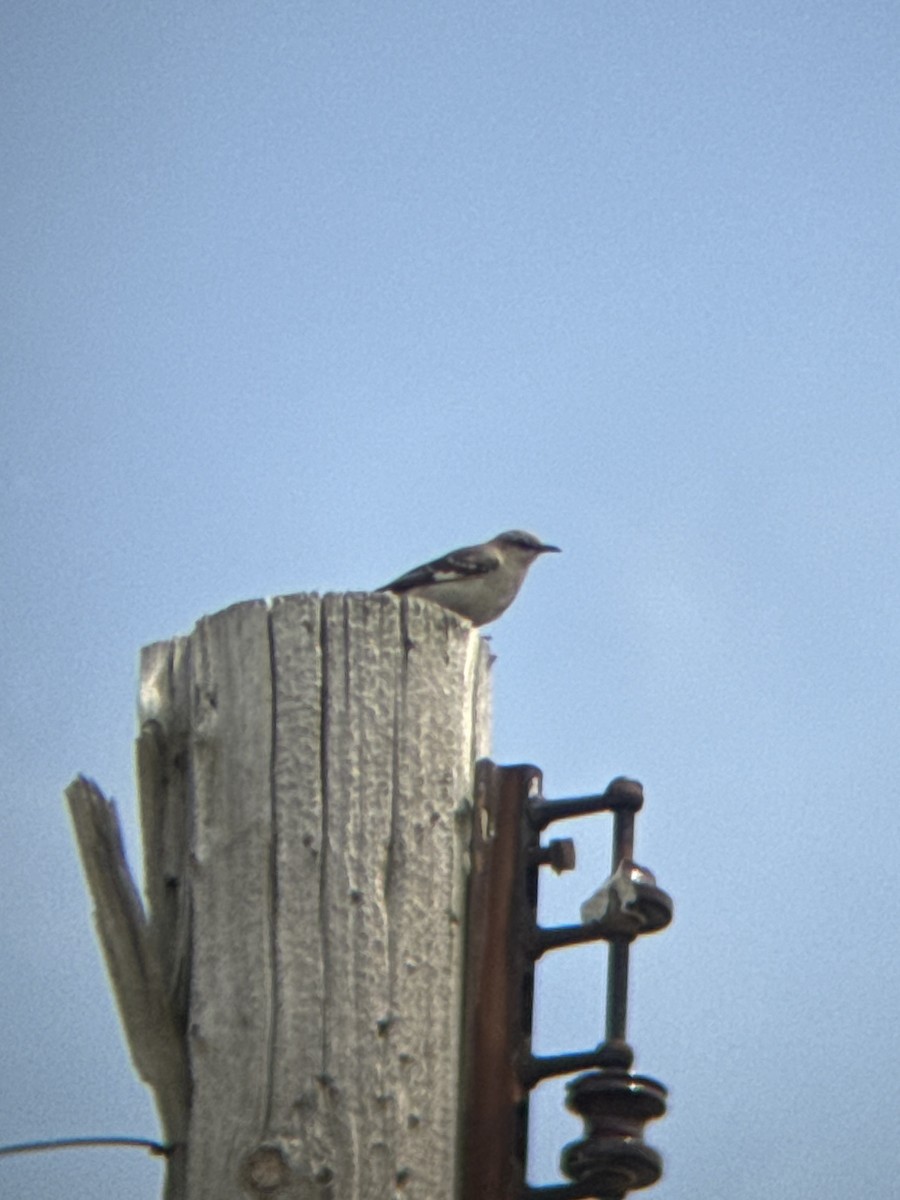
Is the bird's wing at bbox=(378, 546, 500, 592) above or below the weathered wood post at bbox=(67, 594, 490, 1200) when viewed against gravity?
above

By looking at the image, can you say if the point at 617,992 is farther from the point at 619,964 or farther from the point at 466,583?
the point at 466,583

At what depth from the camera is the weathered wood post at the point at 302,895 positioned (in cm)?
436

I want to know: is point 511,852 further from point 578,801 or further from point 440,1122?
point 440,1122

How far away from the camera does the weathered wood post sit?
436 cm

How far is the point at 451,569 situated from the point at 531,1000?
6429 mm

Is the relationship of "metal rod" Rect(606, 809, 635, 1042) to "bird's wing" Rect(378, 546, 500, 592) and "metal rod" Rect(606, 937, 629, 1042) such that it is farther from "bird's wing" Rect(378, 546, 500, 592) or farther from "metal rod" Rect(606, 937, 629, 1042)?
"bird's wing" Rect(378, 546, 500, 592)

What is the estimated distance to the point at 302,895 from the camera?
4531 mm

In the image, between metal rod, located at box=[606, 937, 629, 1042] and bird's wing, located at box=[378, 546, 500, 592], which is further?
bird's wing, located at box=[378, 546, 500, 592]

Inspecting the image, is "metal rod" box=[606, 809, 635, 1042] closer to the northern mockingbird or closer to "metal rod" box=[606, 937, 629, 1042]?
"metal rod" box=[606, 937, 629, 1042]

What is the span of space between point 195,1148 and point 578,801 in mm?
1232

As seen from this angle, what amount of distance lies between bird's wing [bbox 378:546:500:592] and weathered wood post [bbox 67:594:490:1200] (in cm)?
585

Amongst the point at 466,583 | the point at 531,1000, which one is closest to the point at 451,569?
the point at 466,583

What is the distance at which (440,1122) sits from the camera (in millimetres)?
4426

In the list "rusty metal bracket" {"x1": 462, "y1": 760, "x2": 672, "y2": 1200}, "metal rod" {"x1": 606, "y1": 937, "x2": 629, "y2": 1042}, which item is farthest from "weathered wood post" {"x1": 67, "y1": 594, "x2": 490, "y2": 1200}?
"metal rod" {"x1": 606, "y1": 937, "x2": 629, "y2": 1042}
